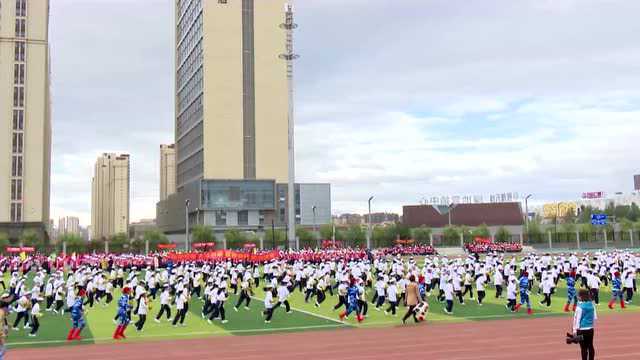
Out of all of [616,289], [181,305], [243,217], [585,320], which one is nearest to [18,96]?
[243,217]

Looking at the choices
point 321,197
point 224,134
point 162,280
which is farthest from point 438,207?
point 162,280

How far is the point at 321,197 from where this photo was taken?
108312mm

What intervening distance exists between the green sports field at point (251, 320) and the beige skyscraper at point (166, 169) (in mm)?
159669

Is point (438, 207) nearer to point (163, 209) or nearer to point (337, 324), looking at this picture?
point (163, 209)

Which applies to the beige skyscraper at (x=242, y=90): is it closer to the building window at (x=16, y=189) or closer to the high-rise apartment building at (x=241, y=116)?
the high-rise apartment building at (x=241, y=116)

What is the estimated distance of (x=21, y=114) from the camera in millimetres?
87125

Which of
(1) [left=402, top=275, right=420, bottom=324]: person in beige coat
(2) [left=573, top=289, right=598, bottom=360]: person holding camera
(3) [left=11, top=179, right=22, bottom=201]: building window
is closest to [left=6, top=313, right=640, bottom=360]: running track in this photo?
(1) [left=402, top=275, right=420, bottom=324]: person in beige coat

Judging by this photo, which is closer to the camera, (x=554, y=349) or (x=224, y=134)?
(x=554, y=349)

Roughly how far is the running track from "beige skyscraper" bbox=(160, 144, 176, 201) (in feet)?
549

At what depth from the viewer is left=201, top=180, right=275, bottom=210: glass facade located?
3797 inches

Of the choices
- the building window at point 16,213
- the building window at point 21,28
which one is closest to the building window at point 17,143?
the building window at point 16,213

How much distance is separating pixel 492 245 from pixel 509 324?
50.8 metres

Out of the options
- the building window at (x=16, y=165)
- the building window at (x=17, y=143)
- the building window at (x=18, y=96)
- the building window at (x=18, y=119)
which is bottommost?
the building window at (x=16, y=165)

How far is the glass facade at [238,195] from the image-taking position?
3797 inches
